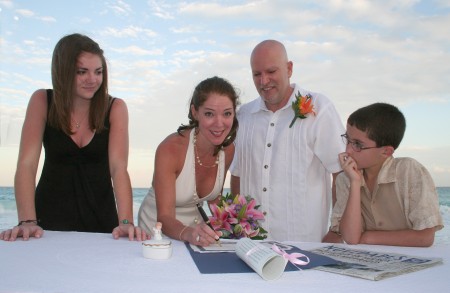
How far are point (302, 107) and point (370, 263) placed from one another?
2.29 metres

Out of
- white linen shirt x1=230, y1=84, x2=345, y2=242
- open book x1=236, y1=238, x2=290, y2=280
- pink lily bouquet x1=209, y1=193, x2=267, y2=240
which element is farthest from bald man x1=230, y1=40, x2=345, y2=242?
open book x1=236, y1=238, x2=290, y2=280

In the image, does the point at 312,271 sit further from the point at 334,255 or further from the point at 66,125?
the point at 66,125

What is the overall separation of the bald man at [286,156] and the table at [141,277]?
6.39 feet

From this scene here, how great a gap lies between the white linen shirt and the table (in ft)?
6.38

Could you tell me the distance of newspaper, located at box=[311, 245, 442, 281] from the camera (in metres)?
2.09

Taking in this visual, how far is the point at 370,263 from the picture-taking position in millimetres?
2320

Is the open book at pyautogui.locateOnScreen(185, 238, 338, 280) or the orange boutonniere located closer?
the open book at pyautogui.locateOnScreen(185, 238, 338, 280)

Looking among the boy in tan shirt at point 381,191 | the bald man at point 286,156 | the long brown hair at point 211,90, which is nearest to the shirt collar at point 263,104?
the bald man at point 286,156

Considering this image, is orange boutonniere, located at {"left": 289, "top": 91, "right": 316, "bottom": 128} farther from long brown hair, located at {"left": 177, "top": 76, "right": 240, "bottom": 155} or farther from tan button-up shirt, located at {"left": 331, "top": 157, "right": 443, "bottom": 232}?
tan button-up shirt, located at {"left": 331, "top": 157, "right": 443, "bottom": 232}

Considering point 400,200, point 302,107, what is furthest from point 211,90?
point 400,200

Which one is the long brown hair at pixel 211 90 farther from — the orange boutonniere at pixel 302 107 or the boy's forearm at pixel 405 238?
the boy's forearm at pixel 405 238

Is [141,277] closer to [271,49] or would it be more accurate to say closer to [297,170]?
[297,170]

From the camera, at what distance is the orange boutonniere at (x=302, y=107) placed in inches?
173

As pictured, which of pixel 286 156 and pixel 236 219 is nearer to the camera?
pixel 236 219
